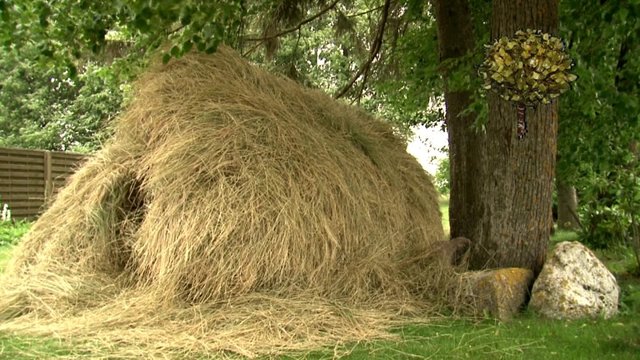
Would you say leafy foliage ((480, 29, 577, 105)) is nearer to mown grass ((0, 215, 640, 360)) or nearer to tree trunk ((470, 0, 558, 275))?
tree trunk ((470, 0, 558, 275))

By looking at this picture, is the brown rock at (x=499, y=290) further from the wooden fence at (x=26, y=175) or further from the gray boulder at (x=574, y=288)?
the wooden fence at (x=26, y=175)

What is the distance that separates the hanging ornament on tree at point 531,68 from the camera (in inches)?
209

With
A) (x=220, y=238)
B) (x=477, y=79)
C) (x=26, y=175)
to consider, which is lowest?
(x=220, y=238)

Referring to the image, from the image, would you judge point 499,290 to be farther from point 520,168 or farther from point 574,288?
point 520,168

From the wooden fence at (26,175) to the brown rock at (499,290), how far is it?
8644mm

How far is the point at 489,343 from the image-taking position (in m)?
4.48

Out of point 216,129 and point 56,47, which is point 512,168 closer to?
point 216,129

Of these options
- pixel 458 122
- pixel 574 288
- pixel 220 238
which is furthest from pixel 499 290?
pixel 458 122

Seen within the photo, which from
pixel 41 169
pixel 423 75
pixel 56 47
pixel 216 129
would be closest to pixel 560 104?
pixel 423 75

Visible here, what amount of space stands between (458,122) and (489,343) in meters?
3.68

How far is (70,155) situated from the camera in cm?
1316

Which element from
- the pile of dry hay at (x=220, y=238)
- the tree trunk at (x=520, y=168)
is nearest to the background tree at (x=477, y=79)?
the tree trunk at (x=520, y=168)

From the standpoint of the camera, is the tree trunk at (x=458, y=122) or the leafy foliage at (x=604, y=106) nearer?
the leafy foliage at (x=604, y=106)

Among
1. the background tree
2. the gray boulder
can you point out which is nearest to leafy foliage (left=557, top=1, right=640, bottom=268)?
the background tree
